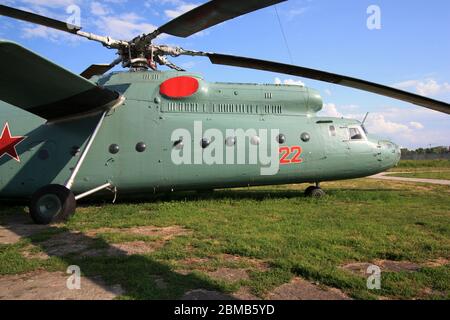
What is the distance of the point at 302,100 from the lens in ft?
37.5

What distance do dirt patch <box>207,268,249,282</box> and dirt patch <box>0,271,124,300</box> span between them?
47.7 inches

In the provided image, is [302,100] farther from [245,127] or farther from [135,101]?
[135,101]

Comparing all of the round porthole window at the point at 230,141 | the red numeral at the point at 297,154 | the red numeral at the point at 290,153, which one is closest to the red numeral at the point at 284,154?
the red numeral at the point at 290,153

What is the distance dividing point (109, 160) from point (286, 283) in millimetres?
7157

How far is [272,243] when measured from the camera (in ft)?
20.6

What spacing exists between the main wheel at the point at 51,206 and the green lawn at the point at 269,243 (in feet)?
1.00

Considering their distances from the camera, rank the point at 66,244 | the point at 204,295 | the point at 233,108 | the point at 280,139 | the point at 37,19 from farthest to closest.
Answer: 1. the point at 233,108
2. the point at 280,139
3. the point at 37,19
4. the point at 66,244
5. the point at 204,295

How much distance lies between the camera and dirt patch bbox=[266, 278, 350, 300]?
4163 millimetres

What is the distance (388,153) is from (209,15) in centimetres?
816

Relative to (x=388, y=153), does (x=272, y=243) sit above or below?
below

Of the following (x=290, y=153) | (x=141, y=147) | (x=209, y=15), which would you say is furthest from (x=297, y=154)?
(x=209, y=15)

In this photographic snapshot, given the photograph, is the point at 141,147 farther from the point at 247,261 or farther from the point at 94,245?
the point at 247,261

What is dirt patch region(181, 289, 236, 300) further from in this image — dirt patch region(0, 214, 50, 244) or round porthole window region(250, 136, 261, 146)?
round porthole window region(250, 136, 261, 146)

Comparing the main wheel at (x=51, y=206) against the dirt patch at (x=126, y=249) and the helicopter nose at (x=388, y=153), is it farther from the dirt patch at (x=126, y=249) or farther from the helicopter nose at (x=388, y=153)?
the helicopter nose at (x=388, y=153)
